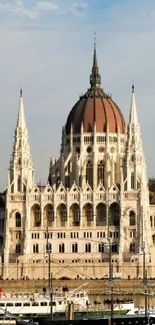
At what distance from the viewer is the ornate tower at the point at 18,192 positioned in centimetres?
17925

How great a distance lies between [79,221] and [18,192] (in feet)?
33.8

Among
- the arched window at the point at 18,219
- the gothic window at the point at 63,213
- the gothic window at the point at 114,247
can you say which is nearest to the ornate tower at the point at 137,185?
the gothic window at the point at 114,247

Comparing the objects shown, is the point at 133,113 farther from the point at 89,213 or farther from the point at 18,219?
the point at 18,219

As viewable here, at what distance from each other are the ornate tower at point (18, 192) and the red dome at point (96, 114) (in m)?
10.9

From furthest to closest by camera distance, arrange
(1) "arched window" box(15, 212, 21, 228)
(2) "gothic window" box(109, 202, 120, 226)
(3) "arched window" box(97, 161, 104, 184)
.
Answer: (3) "arched window" box(97, 161, 104, 184), (1) "arched window" box(15, 212, 21, 228), (2) "gothic window" box(109, 202, 120, 226)

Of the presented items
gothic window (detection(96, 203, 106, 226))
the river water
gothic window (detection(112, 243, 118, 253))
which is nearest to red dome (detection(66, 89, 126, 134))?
gothic window (detection(96, 203, 106, 226))

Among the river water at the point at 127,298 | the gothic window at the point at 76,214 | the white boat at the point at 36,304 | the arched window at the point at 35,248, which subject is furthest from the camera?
the gothic window at the point at 76,214

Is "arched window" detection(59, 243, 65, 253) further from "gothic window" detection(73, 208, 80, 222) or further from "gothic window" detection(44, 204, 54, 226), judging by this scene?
"gothic window" detection(73, 208, 80, 222)

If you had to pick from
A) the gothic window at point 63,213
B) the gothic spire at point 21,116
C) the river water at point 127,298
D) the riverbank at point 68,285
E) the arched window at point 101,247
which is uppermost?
the gothic spire at point 21,116

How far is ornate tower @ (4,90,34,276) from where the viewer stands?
179m

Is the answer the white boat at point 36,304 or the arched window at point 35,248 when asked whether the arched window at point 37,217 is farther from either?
the white boat at point 36,304

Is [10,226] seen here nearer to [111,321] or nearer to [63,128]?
[63,128]

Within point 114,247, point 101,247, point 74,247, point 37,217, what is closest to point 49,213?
point 37,217

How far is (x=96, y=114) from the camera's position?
194 metres
